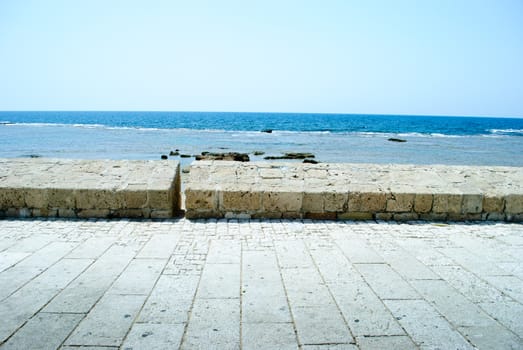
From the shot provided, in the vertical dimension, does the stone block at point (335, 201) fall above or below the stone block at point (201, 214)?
above

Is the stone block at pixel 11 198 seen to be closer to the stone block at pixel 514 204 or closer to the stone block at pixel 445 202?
the stone block at pixel 445 202

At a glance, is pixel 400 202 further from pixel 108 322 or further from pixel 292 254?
pixel 108 322

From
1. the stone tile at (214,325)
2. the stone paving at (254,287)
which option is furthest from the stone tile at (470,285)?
the stone tile at (214,325)

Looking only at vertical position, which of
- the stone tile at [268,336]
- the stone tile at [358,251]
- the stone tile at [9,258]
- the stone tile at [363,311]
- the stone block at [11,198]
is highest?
the stone block at [11,198]

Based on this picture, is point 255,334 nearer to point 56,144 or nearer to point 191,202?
point 191,202

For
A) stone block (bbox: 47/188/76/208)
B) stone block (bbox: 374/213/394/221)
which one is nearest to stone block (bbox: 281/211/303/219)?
stone block (bbox: 374/213/394/221)

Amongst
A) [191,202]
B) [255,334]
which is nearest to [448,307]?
[255,334]

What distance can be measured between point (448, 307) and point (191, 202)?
3760 millimetres

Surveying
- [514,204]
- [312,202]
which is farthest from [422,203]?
[312,202]

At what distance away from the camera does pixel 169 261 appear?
3.94 meters

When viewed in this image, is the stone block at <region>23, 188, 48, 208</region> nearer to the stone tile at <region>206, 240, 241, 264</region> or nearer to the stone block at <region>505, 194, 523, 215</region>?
the stone tile at <region>206, 240, 241, 264</region>

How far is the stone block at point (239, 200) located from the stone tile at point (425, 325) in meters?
2.86

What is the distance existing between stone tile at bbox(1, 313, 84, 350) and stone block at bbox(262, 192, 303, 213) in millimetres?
3280

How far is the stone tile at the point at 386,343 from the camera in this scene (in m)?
2.53
